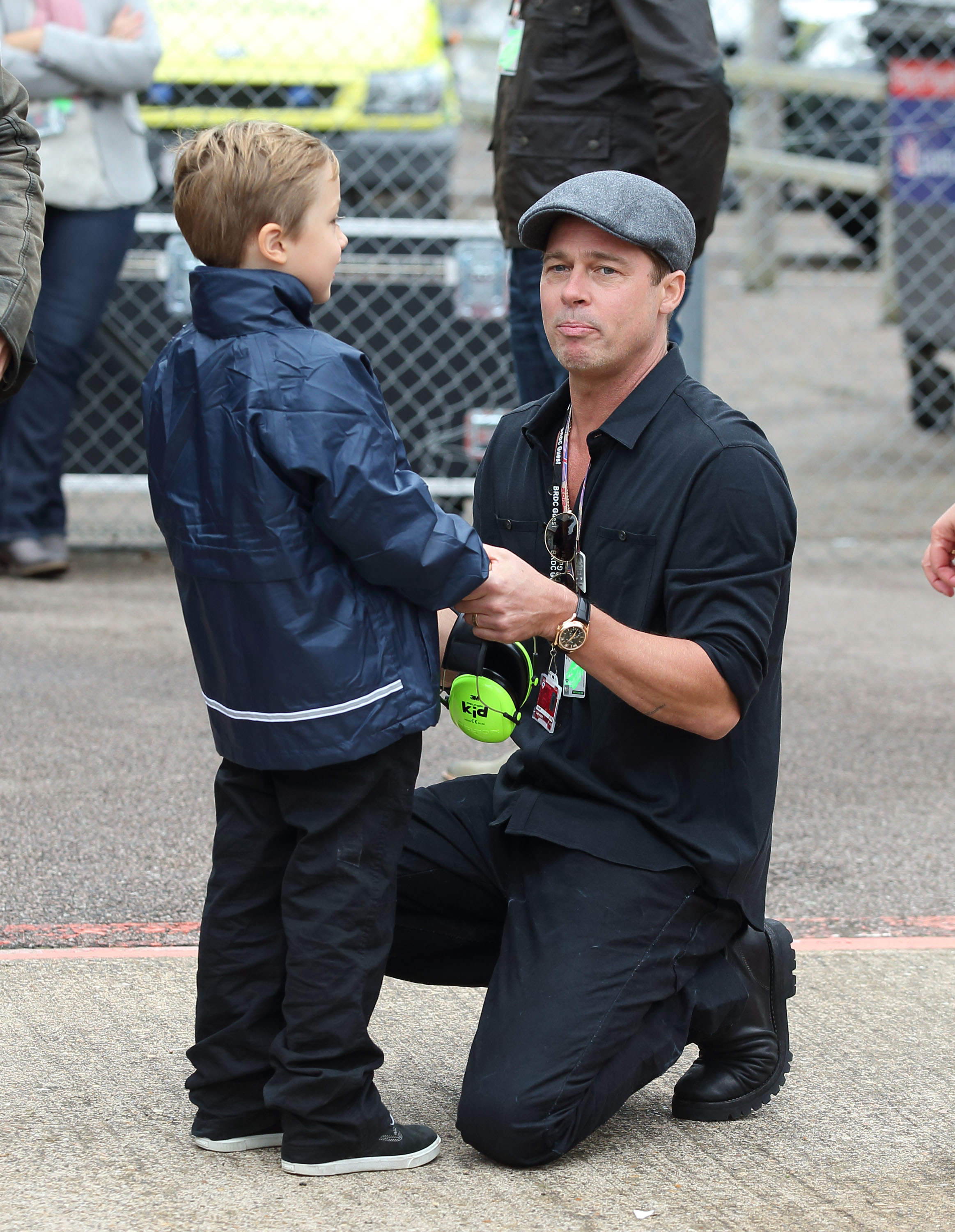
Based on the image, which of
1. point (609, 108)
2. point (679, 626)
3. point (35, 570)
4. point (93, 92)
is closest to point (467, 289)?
point (93, 92)

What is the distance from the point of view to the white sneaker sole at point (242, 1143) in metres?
2.43

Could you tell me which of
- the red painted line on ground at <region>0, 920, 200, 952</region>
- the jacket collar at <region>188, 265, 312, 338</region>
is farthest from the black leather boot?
the jacket collar at <region>188, 265, 312, 338</region>

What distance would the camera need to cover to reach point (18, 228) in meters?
2.78

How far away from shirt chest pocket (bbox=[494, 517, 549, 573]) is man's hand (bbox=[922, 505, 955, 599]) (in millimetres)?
640

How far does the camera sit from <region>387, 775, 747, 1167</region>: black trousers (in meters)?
2.39

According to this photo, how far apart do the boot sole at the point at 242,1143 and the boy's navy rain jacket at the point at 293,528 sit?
0.56 metres

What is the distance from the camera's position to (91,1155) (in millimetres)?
2393

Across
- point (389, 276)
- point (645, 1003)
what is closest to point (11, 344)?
point (645, 1003)

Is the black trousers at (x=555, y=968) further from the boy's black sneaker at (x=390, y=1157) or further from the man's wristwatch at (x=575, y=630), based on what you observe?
the man's wristwatch at (x=575, y=630)

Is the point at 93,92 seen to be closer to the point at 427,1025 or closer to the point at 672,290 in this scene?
the point at 672,290

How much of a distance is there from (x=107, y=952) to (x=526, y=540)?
1.10m

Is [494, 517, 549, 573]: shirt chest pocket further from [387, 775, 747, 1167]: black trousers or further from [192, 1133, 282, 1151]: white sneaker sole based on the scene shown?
[192, 1133, 282, 1151]: white sneaker sole

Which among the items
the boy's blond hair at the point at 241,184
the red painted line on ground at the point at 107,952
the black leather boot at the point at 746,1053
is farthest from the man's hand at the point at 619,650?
the red painted line on ground at the point at 107,952

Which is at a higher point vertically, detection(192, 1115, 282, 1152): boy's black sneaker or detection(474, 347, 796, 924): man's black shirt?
detection(474, 347, 796, 924): man's black shirt
